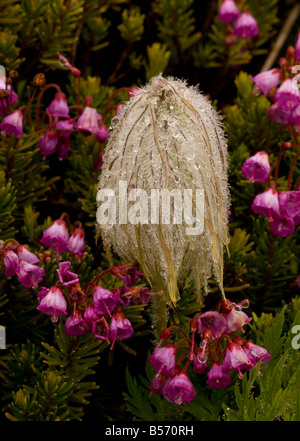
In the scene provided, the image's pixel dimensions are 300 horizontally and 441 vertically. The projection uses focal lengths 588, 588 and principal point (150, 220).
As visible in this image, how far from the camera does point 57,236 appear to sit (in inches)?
41.1

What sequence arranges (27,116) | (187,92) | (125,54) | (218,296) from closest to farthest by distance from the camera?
(187,92) < (218,296) < (27,116) < (125,54)

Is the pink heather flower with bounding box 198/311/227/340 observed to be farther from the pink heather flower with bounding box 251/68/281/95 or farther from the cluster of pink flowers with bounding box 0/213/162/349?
the pink heather flower with bounding box 251/68/281/95

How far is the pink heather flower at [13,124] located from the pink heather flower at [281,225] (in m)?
0.54

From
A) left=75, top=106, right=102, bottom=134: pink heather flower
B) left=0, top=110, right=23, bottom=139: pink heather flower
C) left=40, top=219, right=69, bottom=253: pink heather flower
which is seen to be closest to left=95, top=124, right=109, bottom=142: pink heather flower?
left=75, top=106, right=102, bottom=134: pink heather flower

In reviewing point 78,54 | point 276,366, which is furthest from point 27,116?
point 276,366

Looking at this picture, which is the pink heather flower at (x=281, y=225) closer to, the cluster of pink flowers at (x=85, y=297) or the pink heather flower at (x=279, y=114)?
the pink heather flower at (x=279, y=114)

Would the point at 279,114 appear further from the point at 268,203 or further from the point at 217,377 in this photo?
the point at 217,377

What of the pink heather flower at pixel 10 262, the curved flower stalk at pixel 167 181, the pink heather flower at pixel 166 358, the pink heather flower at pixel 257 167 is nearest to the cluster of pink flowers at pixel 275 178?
the pink heather flower at pixel 257 167

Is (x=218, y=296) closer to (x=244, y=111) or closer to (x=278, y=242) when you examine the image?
(x=278, y=242)

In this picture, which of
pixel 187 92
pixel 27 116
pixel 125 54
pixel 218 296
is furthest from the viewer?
pixel 125 54

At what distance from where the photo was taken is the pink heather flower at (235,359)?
2.94ft

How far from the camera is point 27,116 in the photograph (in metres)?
1.38

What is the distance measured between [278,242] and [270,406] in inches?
17.7

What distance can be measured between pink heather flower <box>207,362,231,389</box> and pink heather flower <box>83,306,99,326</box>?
199 mm
